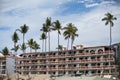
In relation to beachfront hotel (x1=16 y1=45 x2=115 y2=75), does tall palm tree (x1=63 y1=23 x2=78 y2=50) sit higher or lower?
higher

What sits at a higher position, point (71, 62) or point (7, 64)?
point (71, 62)

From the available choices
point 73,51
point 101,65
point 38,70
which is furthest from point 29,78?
point 101,65

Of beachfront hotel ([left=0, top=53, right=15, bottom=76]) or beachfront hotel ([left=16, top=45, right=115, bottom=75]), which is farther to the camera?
beachfront hotel ([left=0, top=53, right=15, bottom=76])

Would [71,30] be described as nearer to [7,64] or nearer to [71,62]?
[71,62]

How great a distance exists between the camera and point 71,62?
9581 centimetres

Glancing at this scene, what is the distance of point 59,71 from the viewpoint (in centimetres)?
9819

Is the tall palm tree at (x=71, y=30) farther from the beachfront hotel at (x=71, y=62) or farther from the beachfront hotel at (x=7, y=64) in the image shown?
the beachfront hotel at (x=7, y=64)

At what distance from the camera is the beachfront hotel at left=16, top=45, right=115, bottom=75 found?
88625mm

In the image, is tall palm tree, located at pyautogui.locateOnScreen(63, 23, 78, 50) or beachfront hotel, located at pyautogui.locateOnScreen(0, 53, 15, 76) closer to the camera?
tall palm tree, located at pyautogui.locateOnScreen(63, 23, 78, 50)

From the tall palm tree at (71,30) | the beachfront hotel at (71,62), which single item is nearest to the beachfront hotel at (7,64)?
the beachfront hotel at (71,62)

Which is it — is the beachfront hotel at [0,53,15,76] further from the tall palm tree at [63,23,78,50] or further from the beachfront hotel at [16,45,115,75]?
A: the tall palm tree at [63,23,78,50]

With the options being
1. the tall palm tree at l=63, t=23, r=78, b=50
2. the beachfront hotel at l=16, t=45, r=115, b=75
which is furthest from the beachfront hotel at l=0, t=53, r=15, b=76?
the tall palm tree at l=63, t=23, r=78, b=50

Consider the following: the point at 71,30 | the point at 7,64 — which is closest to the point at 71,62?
the point at 71,30

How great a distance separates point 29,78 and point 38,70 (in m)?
8.78
